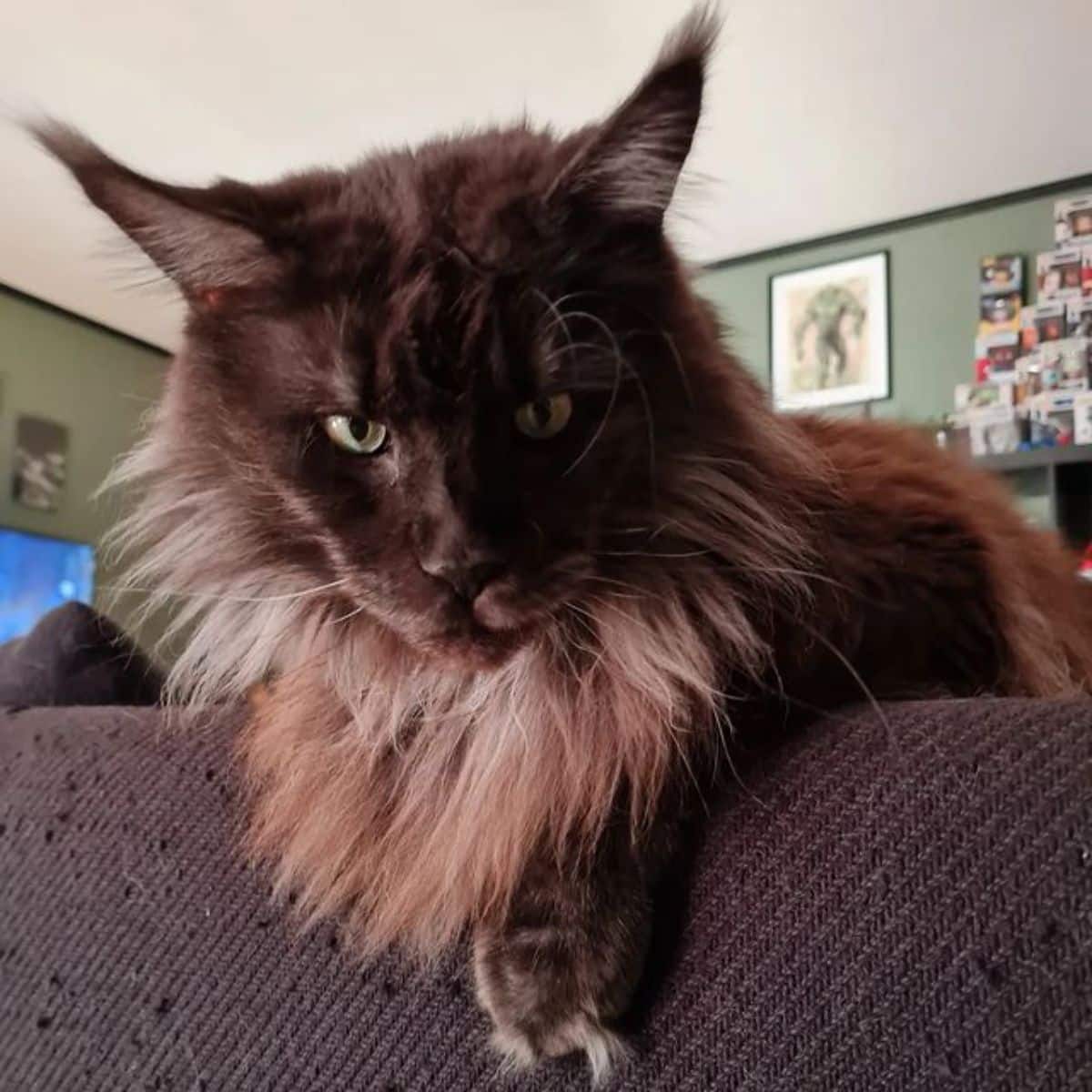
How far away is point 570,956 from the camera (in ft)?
2.68

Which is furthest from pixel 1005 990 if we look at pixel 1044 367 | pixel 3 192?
→ pixel 3 192

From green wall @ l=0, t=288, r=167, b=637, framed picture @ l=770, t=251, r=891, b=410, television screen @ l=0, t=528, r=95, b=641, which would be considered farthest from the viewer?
green wall @ l=0, t=288, r=167, b=637

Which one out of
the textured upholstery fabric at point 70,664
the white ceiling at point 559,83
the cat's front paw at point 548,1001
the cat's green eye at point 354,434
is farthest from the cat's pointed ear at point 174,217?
the white ceiling at point 559,83

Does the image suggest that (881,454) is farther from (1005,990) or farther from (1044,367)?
(1044,367)

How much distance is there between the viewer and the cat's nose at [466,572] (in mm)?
914

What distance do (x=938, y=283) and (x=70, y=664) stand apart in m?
4.07

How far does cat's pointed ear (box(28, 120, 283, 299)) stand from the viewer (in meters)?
0.96

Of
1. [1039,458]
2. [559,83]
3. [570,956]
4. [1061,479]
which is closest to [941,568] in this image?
[570,956]

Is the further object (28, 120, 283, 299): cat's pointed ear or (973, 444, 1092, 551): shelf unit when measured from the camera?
(973, 444, 1092, 551): shelf unit

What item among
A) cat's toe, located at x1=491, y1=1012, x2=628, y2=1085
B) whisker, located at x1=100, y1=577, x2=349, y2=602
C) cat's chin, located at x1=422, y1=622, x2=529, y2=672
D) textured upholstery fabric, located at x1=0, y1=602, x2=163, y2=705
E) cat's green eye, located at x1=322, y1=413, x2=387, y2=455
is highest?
cat's green eye, located at x1=322, y1=413, x2=387, y2=455

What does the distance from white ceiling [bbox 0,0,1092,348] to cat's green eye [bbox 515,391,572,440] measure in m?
2.50

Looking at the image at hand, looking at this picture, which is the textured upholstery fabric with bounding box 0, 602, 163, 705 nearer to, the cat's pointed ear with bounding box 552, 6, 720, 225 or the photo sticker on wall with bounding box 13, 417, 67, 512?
the cat's pointed ear with bounding box 552, 6, 720, 225

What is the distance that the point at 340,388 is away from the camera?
961mm

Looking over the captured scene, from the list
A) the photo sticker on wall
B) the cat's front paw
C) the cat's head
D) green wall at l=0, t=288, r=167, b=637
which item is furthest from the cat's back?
the photo sticker on wall
